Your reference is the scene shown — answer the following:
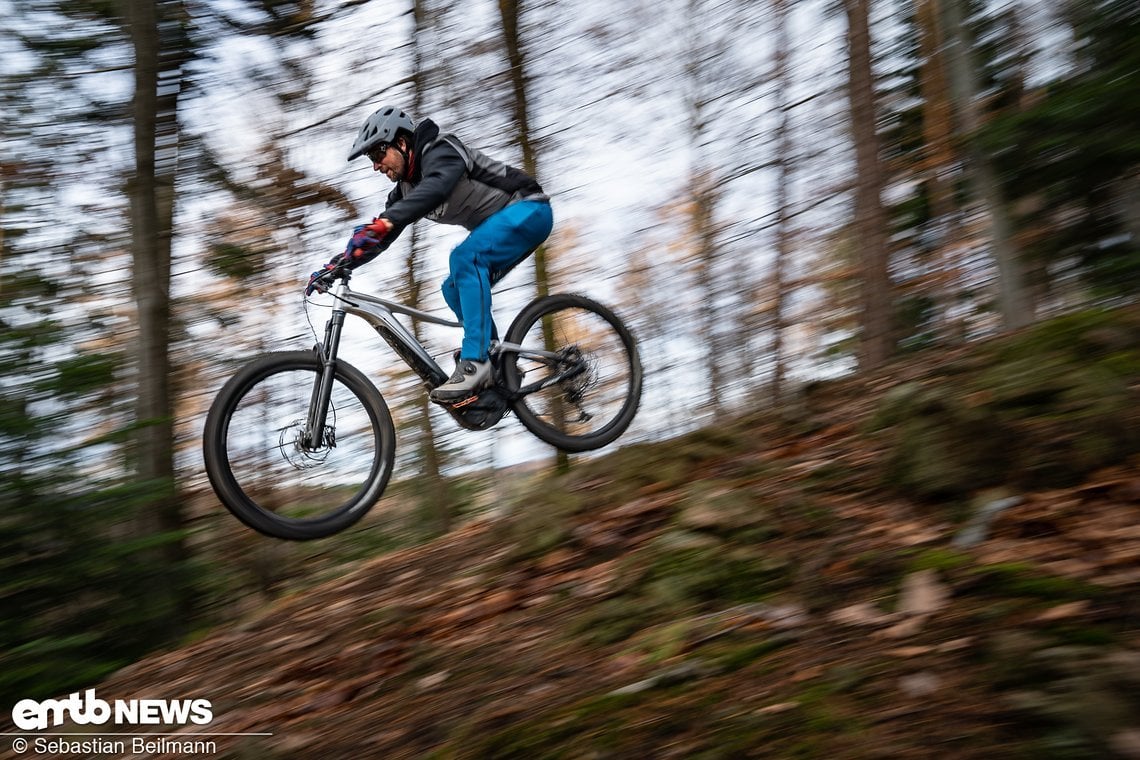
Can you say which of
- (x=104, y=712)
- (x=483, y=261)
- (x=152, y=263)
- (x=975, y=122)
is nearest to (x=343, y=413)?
(x=483, y=261)

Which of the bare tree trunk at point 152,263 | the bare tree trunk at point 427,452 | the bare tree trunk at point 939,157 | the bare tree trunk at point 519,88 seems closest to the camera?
the bare tree trunk at point 152,263

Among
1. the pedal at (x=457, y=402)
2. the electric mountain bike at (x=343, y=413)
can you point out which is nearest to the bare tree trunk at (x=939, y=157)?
the electric mountain bike at (x=343, y=413)

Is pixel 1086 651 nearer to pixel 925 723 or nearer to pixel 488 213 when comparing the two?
pixel 925 723

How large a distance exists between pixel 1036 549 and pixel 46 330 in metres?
5.71

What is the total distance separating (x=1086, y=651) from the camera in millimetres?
2180

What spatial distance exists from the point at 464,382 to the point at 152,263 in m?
3.54

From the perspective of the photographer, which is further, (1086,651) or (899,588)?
(899,588)

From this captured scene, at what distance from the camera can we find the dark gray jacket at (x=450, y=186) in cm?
455

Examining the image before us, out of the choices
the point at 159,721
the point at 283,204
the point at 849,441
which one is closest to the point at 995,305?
the point at 849,441

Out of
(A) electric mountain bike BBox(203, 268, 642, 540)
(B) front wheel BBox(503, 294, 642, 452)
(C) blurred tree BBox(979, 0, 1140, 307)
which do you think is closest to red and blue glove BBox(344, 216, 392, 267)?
(A) electric mountain bike BBox(203, 268, 642, 540)

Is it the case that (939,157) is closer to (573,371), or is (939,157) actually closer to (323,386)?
(573,371)

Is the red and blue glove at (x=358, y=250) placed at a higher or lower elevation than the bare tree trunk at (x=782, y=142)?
lower

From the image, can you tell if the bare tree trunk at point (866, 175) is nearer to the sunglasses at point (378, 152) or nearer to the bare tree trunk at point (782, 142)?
the bare tree trunk at point (782, 142)

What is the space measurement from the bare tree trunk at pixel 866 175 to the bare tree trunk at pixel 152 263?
560cm
